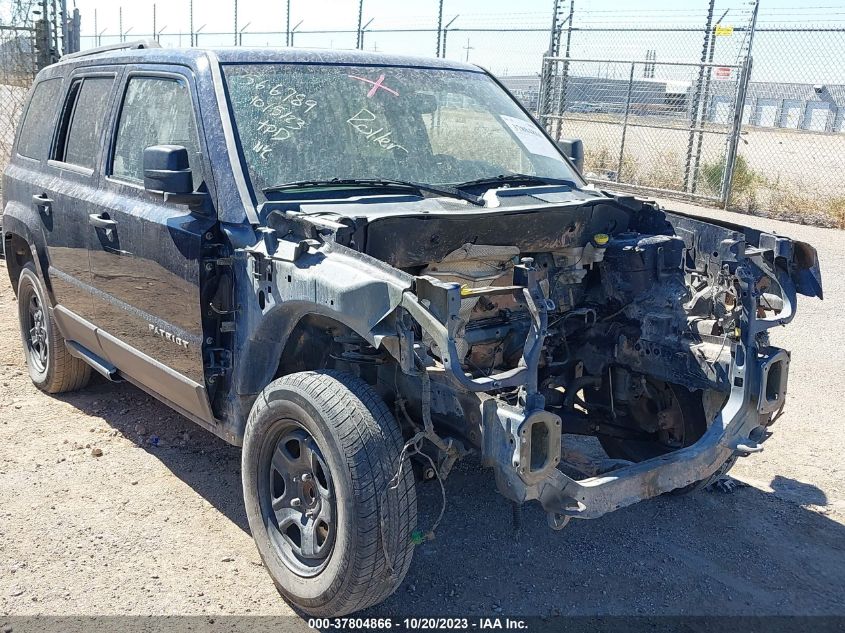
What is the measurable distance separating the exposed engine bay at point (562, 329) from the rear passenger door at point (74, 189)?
5.35 ft

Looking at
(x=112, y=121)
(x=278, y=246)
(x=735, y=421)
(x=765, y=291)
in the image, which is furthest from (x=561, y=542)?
(x=112, y=121)

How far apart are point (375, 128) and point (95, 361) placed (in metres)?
2.11

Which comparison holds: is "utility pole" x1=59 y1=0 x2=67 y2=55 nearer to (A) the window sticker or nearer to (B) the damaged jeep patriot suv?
(B) the damaged jeep patriot suv

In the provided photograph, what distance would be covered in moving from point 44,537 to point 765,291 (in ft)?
11.3

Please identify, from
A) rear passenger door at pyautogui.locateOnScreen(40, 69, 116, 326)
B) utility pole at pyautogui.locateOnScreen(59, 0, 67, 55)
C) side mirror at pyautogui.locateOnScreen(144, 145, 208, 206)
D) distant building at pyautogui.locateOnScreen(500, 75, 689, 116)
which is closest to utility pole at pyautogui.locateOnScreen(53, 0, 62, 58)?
utility pole at pyautogui.locateOnScreen(59, 0, 67, 55)

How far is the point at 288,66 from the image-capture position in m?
4.34

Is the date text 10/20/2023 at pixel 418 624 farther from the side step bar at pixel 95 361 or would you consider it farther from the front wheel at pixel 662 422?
the side step bar at pixel 95 361

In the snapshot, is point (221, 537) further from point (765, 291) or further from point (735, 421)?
point (765, 291)

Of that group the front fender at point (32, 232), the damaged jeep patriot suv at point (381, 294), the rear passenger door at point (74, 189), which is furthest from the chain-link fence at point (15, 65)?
the damaged jeep patriot suv at point (381, 294)

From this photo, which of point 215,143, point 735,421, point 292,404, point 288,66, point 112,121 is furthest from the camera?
point 112,121

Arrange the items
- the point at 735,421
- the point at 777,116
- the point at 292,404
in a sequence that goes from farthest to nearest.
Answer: the point at 777,116 → the point at 735,421 → the point at 292,404

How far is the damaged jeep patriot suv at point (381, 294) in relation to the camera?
318 cm

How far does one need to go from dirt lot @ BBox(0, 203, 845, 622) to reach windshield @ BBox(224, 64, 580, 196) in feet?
5.30

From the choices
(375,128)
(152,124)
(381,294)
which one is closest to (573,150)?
(375,128)
